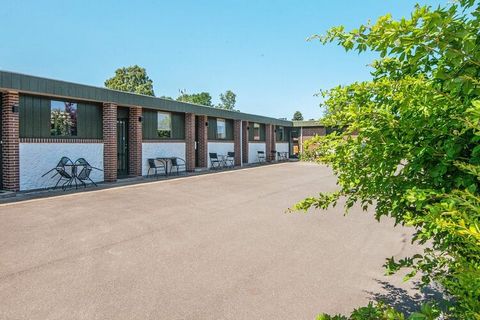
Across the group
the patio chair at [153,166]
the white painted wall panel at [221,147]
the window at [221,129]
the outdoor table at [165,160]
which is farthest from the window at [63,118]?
the window at [221,129]

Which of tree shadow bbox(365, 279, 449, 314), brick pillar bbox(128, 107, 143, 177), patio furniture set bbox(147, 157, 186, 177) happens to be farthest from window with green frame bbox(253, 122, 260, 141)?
tree shadow bbox(365, 279, 449, 314)

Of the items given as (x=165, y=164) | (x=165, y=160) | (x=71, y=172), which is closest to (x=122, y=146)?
(x=165, y=160)

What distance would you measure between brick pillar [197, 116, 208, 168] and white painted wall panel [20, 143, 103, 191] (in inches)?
286

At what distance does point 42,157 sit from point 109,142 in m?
2.58

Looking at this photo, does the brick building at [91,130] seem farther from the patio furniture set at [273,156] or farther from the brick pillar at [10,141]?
the patio furniture set at [273,156]

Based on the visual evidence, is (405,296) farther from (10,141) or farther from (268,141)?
(268,141)

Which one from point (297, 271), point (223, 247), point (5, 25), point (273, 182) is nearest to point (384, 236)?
point (297, 271)

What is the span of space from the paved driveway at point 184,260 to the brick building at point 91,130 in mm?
2704

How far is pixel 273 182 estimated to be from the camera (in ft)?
46.6

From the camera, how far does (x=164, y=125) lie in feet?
54.7

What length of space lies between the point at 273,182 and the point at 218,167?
6.34m

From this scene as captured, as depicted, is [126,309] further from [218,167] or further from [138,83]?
[138,83]

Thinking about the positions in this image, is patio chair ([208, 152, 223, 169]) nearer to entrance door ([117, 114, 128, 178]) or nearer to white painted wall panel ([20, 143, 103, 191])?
entrance door ([117, 114, 128, 178])

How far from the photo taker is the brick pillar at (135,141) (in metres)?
14.7
